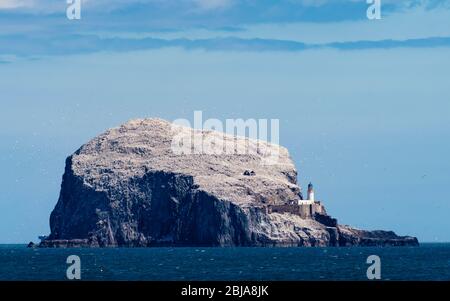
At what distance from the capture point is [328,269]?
126 m

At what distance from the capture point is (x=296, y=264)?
141m
